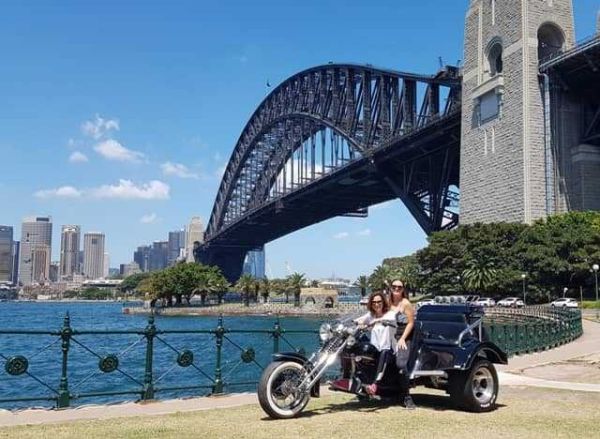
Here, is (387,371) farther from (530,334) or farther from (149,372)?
(530,334)

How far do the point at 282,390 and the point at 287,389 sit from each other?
69mm

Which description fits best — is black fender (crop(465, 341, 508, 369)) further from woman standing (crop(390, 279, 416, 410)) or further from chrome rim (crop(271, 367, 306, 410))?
chrome rim (crop(271, 367, 306, 410))

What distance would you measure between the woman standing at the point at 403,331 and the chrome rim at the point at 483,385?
95cm

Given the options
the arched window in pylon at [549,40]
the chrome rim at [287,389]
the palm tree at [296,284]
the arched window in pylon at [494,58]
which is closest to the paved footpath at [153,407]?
the chrome rim at [287,389]

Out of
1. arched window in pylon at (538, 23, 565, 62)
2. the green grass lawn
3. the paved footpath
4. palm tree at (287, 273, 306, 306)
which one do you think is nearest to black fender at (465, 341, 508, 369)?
the green grass lawn

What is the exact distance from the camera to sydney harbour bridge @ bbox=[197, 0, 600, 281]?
70.7m

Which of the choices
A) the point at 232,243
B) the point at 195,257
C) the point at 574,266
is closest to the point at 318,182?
the point at 574,266

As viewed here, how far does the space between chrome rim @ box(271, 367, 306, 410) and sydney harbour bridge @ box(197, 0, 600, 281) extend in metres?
48.7

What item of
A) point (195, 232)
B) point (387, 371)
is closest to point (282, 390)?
point (387, 371)

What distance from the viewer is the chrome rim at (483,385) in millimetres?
9367

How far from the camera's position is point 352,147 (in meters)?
86.4

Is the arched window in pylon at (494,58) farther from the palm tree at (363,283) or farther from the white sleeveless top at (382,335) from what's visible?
the palm tree at (363,283)

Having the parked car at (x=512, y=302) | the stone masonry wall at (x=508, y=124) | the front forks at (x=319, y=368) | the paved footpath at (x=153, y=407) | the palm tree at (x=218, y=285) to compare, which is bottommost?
the paved footpath at (x=153, y=407)

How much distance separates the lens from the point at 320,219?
372 feet
